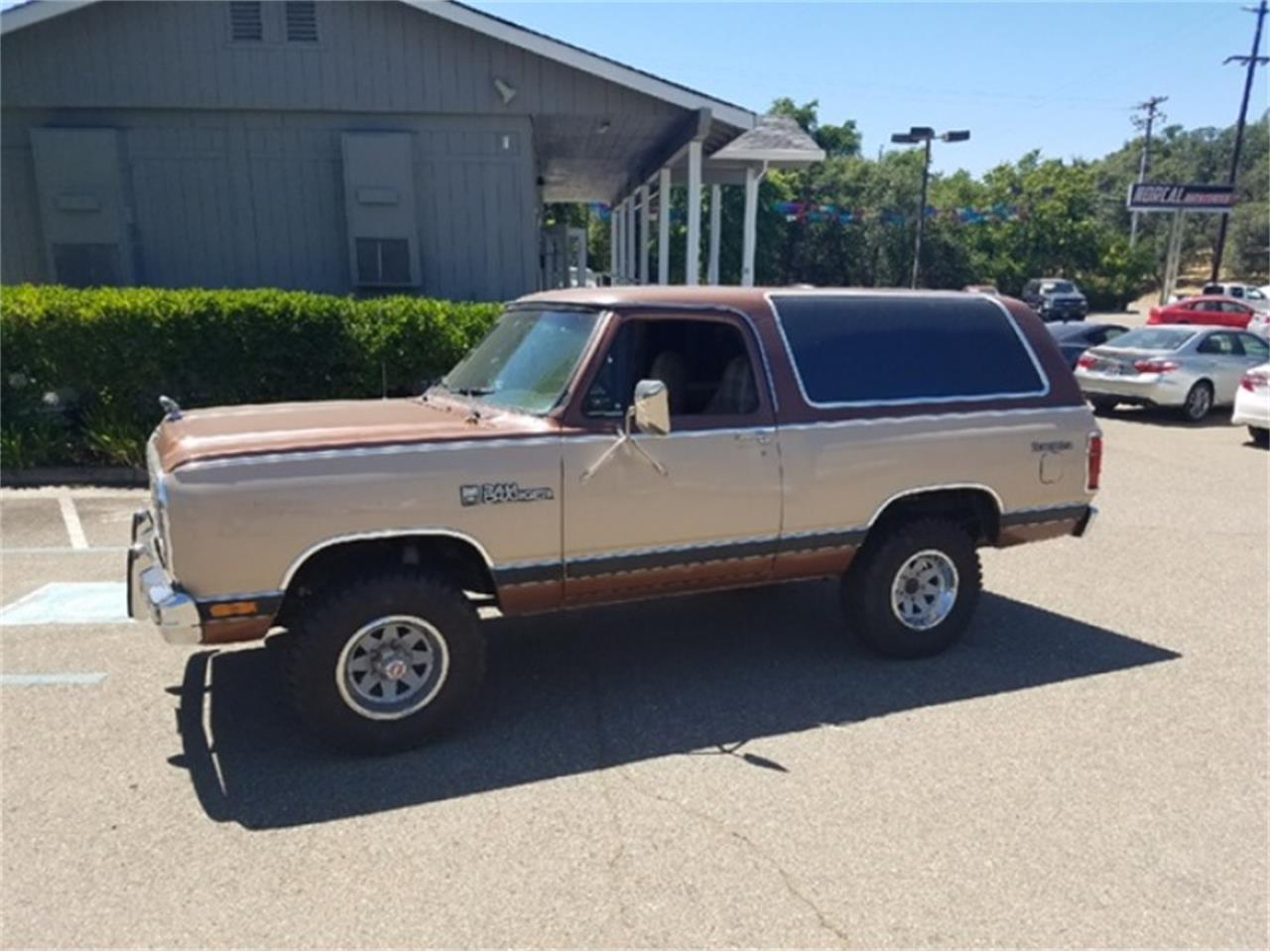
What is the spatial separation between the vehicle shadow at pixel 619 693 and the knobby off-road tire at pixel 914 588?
0.16 meters

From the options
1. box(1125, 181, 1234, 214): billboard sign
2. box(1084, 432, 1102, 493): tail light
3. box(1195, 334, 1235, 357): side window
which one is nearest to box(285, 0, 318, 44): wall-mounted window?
box(1084, 432, 1102, 493): tail light

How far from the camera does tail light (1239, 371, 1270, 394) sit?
11.9 m

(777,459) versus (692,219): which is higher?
(692,219)

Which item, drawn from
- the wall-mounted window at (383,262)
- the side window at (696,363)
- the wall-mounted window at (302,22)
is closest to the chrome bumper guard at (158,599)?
the side window at (696,363)

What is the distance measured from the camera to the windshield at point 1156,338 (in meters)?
14.1

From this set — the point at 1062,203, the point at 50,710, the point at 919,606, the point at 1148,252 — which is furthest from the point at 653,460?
the point at 1148,252

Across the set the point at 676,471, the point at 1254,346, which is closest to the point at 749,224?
the point at 1254,346

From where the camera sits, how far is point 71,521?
7324mm

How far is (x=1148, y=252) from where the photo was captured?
5431 cm

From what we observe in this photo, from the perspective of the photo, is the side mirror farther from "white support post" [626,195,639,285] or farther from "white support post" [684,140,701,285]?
"white support post" [626,195,639,285]

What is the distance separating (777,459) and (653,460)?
674 millimetres

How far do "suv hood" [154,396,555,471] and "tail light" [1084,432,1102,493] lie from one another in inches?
126

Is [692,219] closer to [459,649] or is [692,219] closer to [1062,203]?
[459,649]

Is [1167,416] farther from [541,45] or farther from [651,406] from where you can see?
[651,406]
